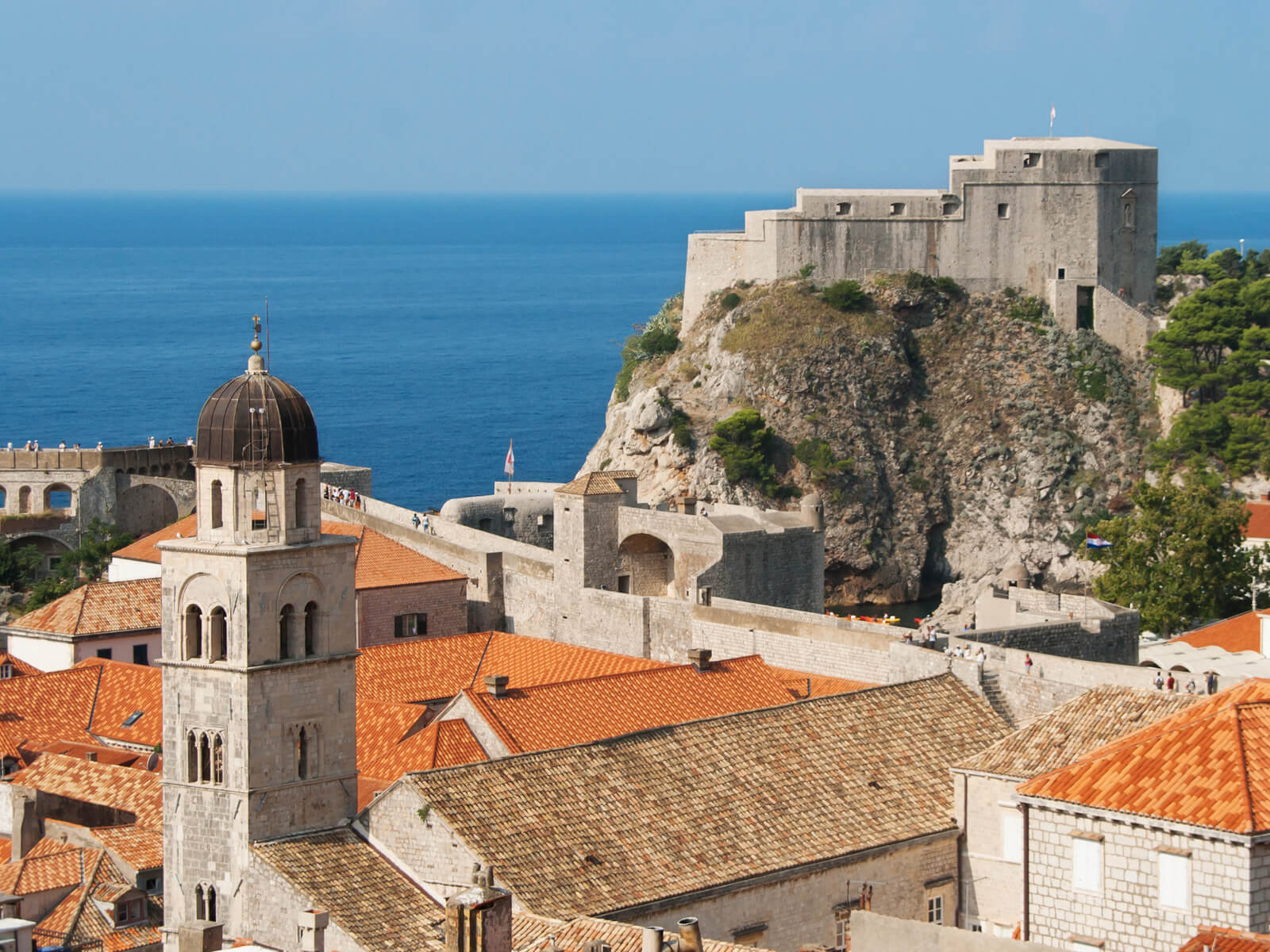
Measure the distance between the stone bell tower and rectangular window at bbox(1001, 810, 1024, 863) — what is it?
8520mm

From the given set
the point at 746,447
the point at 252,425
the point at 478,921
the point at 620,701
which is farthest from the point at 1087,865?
the point at 746,447

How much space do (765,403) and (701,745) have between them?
2285 inches

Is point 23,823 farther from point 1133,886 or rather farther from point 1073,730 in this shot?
point 1133,886

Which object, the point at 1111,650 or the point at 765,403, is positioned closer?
the point at 1111,650

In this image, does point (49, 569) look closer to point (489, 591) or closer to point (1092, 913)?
point (489, 591)

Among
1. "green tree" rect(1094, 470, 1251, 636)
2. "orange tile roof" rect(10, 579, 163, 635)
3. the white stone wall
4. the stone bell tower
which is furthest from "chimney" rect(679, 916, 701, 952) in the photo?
"green tree" rect(1094, 470, 1251, 636)

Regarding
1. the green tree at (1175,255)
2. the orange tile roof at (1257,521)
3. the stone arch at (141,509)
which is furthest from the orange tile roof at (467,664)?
the green tree at (1175,255)

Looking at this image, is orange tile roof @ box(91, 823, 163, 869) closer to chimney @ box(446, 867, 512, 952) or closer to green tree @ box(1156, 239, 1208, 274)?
chimney @ box(446, 867, 512, 952)

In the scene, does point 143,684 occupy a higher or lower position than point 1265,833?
lower

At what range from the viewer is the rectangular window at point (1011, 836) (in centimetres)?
2923

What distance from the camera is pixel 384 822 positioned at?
89.4 ft

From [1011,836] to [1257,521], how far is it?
143 ft

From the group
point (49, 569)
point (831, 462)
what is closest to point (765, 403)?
point (831, 462)

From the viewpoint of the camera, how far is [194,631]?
28.1m
